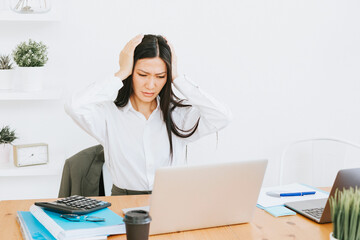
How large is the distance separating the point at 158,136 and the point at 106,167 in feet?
0.95

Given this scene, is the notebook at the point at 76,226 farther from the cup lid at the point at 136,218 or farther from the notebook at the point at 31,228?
the cup lid at the point at 136,218

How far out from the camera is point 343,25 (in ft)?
9.27

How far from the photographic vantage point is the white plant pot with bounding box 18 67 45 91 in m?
2.34

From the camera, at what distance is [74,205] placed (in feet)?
4.66

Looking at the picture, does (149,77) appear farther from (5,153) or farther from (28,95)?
(5,153)

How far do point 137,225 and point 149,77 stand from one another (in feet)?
3.31

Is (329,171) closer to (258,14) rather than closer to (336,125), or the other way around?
(336,125)

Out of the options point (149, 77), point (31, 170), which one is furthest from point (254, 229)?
point (31, 170)

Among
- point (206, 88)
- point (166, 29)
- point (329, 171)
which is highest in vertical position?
point (166, 29)

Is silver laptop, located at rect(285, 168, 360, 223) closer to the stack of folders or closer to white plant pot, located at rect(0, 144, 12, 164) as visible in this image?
the stack of folders

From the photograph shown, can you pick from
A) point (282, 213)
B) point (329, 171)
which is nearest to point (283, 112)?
point (329, 171)

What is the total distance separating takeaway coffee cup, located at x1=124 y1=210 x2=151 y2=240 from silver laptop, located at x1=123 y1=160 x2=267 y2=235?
0.51ft

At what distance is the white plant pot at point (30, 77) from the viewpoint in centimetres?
234

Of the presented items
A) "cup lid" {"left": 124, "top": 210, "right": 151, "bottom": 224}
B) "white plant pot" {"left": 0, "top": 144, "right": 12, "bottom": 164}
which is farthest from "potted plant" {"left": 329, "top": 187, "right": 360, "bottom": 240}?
"white plant pot" {"left": 0, "top": 144, "right": 12, "bottom": 164}
